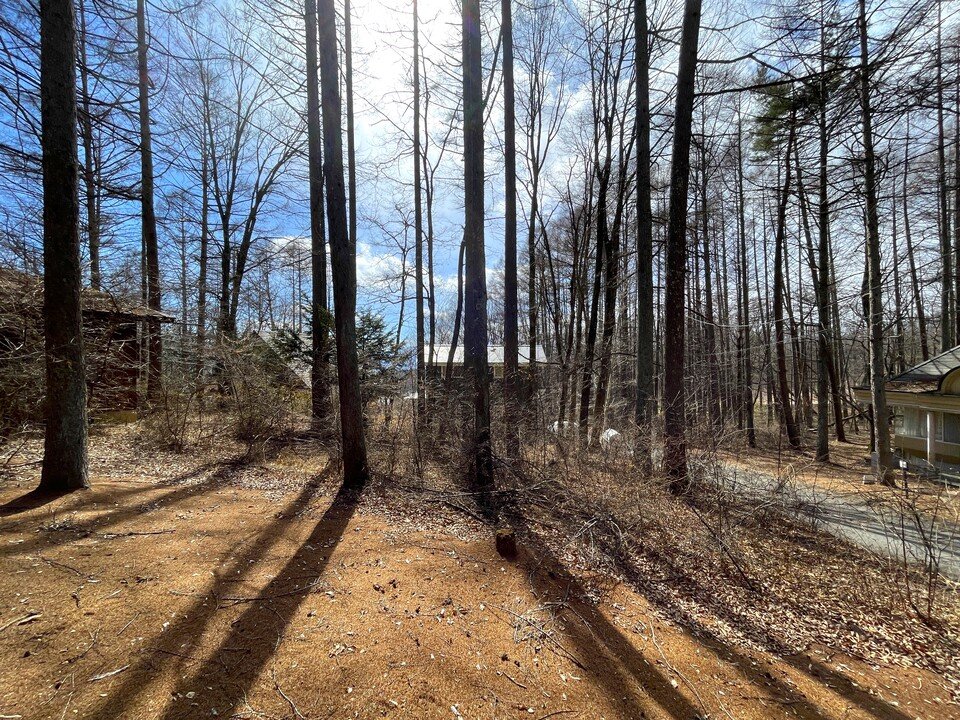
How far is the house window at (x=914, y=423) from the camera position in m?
12.2

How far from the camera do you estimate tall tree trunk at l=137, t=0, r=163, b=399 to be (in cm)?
762

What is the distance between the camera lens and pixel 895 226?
59.3 feet

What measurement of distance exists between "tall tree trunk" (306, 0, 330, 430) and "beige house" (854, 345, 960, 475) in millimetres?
15247

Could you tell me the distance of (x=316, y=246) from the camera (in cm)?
1064

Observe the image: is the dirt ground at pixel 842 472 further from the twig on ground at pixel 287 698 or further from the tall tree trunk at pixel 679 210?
the twig on ground at pixel 287 698

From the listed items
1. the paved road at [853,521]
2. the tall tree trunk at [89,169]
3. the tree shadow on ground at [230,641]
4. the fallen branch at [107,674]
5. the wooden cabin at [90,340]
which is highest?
the tall tree trunk at [89,169]

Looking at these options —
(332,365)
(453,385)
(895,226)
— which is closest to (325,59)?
(332,365)

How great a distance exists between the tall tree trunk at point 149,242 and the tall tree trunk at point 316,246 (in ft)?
9.16

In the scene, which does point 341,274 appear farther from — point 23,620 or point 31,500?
point 23,620

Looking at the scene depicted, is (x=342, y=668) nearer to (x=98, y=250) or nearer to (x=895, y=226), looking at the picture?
(x=98, y=250)

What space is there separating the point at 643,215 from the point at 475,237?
11.1 ft

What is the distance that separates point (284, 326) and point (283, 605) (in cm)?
1024

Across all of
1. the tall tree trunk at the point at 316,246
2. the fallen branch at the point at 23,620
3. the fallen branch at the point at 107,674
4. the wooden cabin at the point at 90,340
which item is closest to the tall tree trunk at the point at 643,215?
the tall tree trunk at the point at 316,246

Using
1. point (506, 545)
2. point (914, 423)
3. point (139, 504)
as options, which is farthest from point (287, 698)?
point (914, 423)
